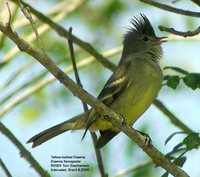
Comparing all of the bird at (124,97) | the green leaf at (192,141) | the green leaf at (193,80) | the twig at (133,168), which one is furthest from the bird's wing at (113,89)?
the green leaf at (192,141)

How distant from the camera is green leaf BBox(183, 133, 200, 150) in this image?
3.91 metres

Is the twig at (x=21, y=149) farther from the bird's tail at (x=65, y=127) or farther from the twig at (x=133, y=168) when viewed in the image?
the bird's tail at (x=65, y=127)

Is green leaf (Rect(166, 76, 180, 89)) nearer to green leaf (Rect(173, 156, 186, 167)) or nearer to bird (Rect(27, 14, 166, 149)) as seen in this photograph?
green leaf (Rect(173, 156, 186, 167))

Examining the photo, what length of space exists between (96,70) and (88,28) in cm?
80

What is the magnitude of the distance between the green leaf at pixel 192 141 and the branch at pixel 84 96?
0.25m

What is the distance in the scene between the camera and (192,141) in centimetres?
394

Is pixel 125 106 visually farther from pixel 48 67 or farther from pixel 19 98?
pixel 48 67

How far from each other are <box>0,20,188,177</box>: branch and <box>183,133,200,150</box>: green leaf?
25cm

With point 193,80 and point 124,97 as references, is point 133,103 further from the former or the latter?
point 193,80

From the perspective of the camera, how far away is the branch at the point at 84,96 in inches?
136

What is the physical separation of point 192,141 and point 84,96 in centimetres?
76

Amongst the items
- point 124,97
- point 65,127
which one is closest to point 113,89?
point 124,97

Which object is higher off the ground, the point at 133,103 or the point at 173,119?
the point at 133,103

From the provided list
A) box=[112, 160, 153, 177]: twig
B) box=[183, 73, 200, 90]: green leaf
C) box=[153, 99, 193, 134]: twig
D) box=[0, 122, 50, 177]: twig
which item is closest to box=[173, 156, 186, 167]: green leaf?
box=[183, 73, 200, 90]: green leaf
